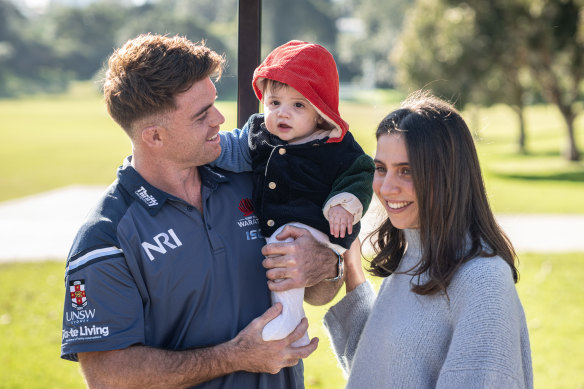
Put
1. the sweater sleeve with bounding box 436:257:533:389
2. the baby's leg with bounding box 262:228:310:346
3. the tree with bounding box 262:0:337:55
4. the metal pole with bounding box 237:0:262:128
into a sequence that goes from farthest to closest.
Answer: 1. the tree with bounding box 262:0:337:55
2. the metal pole with bounding box 237:0:262:128
3. the baby's leg with bounding box 262:228:310:346
4. the sweater sleeve with bounding box 436:257:533:389

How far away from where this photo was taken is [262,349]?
2.24 m

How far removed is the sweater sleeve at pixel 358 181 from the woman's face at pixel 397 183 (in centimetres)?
14

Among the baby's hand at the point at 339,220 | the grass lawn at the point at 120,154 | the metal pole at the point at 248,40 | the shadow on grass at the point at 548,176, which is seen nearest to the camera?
the baby's hand at the point at 339,220

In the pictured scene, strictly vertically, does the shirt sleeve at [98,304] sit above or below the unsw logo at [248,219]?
below

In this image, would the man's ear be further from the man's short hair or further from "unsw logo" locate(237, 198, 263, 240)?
"unsw logo" locate(237, 198, 263, 240)

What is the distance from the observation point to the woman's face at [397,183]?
2.23 m

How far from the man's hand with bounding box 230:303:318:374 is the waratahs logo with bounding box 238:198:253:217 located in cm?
38

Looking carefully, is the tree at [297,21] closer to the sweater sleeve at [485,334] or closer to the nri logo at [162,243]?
the nri logo at [162,243]

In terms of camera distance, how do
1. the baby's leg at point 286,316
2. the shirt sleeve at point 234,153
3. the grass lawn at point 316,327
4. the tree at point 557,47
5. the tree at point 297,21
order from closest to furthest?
1. the baby's leg at point 286,316
2. the shirt sleeve at point 234,153
3. the grass lawn at point 316,327
4. the tree at point 557,47
5. the tree at point 297,21

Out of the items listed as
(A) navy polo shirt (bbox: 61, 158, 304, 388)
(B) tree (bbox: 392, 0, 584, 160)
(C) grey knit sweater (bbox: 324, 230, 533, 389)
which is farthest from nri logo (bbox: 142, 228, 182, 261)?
(B) tree (bbox: 392, 0, 584, 160)

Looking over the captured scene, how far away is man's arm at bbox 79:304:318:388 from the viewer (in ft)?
6.84

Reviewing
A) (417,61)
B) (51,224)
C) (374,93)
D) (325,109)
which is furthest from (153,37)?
(374,93)

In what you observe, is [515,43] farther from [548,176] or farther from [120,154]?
[120,154]

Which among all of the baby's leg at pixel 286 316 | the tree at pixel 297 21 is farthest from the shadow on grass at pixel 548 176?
the tree at pixel 297 21
